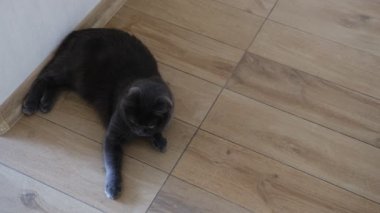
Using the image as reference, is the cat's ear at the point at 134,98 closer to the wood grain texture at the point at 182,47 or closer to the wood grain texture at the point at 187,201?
the wood grain texture at the point at 187,201

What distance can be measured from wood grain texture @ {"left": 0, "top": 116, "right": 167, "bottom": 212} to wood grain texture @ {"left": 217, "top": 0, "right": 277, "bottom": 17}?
0.77 metres

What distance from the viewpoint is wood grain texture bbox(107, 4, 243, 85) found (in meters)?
1.51

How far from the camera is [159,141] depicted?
1279 mm

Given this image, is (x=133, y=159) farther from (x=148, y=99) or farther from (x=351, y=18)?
(x=351, y=18)

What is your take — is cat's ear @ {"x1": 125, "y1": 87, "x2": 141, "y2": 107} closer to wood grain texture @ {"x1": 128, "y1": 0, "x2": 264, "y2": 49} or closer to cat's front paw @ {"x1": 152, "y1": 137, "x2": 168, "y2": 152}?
cat's front paw @ {"x1": 152, "y1": 137, "x2": 168, "y2": 152}

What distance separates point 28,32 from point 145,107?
18.1 inches

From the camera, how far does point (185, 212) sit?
1198 millimetres

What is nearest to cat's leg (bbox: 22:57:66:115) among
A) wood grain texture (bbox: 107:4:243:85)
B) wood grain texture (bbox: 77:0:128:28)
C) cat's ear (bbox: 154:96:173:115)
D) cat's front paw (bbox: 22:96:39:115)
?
cat's front paw (bbox: 22:96:39:115)

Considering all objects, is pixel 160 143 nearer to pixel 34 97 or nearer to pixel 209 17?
pixel 34 97

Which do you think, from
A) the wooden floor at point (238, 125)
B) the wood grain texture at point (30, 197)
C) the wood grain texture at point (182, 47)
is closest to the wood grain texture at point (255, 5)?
the wooden floor at point (238, 125)

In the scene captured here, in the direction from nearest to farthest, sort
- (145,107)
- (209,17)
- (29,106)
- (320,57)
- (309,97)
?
(145,107) < (29,106) < (309,97) < (320,57) < (209,17)

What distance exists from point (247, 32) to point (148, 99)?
0.65 m

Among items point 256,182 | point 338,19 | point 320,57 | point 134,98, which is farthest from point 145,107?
point 338,19

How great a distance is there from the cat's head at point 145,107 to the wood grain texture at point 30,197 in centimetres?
27
